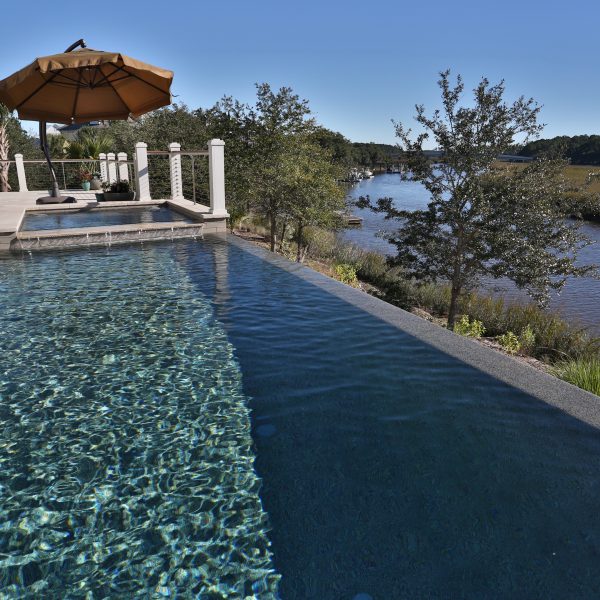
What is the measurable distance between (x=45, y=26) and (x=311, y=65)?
12.9 m

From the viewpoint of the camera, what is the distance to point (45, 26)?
15031 mm

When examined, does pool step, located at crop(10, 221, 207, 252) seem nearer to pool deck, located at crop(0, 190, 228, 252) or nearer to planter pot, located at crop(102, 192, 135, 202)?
pool deck, located at crop(0, 190, 228, 252)

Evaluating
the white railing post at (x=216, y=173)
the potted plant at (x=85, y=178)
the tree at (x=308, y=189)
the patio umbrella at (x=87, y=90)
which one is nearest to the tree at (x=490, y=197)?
the white railing post at (x=216, y=173)

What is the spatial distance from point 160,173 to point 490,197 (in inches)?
486

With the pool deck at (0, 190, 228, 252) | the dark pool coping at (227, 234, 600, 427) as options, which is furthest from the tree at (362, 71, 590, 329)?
the pool deck at (0, 190, 228, 252)

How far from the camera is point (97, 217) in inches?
472

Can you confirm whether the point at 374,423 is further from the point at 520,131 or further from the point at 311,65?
the point at 311,65

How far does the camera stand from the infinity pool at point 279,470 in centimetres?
224

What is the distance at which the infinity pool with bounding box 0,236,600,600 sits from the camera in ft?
7.35

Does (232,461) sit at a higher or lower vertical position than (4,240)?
lower

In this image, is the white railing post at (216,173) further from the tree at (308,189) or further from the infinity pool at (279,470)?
the infinity pool at (279,470)

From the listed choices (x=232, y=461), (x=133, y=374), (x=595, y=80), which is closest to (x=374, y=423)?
(x=232, y=461)

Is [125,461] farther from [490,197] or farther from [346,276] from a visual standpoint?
[346,276]

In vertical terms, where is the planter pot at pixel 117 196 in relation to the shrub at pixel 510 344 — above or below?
above
